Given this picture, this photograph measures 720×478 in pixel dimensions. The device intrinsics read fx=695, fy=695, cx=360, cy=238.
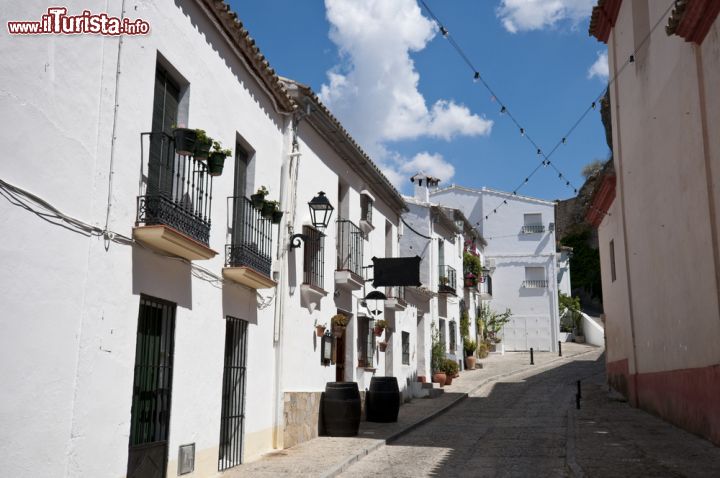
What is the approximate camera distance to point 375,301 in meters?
15.7

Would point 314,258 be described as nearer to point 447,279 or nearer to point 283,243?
point 283,243

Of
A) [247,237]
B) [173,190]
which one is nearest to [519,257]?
[247,237]

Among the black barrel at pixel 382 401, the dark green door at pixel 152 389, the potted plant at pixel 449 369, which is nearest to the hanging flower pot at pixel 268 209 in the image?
the dark green door at pixel 152 389

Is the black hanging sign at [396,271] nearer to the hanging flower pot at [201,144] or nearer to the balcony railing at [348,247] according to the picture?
the balcony railing at [348,247]

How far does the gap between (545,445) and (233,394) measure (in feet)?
16.4

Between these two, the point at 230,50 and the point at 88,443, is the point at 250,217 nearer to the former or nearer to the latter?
the point at 230,50

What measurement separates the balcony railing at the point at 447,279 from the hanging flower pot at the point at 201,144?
55.5ft

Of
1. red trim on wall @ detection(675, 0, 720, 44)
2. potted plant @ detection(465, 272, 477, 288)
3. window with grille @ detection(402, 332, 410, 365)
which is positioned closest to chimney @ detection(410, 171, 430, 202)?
potted plant @ detection(465, 272, 477, 288)

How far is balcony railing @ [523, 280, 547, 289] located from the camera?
36562 millimetres

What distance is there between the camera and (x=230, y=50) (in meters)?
9.20

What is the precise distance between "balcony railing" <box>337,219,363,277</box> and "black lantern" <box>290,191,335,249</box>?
2.03m

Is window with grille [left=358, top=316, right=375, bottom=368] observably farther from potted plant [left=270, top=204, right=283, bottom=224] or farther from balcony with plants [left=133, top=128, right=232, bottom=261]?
balcony with plants [left=133, top=128, right=232, bottom=261]

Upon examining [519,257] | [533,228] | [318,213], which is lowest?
[318,213]

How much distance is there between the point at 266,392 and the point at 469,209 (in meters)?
28.7
